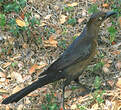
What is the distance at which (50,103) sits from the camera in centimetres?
468

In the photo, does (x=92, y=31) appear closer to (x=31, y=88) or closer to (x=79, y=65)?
(x=79, y=65)

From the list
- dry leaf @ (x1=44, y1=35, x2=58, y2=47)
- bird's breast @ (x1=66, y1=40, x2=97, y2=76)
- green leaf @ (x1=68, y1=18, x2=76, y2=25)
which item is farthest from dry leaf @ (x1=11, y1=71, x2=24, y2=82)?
green leaf @ (x1=68, y1=18, x2=76, y2=25)

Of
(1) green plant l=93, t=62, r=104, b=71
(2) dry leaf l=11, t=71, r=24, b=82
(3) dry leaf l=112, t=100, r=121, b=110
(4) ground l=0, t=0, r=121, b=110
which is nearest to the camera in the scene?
(3) dry leaf l=112, t=100, r=121, b=110

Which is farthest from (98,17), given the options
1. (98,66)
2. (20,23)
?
(20,23)

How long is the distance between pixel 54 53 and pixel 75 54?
1154 mm

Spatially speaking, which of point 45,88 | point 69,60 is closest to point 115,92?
point 69,60

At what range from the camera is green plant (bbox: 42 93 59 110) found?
14.8 ft

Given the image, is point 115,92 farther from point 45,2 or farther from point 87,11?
point 45,2

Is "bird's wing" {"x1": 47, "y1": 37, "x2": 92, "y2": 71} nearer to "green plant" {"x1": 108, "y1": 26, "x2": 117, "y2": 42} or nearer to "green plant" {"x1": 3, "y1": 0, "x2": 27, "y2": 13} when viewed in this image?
"green plant" {"x1": 108, "y1": 26, "x2": 117, "y2": 42}

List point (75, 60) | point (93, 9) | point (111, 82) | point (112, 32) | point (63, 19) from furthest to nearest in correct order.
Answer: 1. point (63, 19)
2. point (93, 9)
3. point (112, 32)
4. point (111, 82)
5. point (75, 60)

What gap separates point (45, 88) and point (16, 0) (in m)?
1.96

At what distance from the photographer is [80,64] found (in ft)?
15.3

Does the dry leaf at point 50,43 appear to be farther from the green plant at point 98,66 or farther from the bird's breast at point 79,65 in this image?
the bird's breast at point 79,65

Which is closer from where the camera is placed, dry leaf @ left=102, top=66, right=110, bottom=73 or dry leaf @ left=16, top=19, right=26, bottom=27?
dry leaf @ left=102, top=66, right=110, bottom=73
